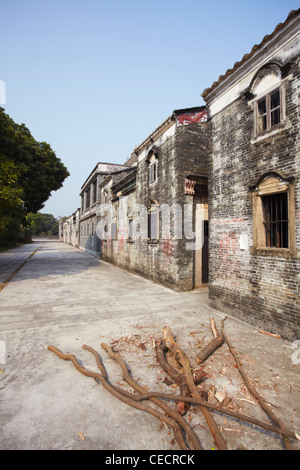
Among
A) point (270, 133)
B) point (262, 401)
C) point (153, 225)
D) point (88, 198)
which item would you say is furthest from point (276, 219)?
point (88, 198)

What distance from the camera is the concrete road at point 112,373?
7.76 feet

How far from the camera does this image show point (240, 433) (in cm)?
242

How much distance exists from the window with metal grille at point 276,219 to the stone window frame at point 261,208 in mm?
93

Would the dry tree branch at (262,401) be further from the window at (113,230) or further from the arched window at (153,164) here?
the window at (113,230)

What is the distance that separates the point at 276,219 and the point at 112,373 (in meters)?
4.55

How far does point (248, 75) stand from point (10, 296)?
31.1 feet

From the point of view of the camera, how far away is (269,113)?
5.18 m

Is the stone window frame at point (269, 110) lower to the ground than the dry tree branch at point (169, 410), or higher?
higher

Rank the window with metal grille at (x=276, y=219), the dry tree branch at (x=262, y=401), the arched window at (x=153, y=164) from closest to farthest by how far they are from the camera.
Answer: the dry tree branch at (x=262, y=401) → the window with metal grille at (x=276, y=219) → the arched window at (x=153, y=164)

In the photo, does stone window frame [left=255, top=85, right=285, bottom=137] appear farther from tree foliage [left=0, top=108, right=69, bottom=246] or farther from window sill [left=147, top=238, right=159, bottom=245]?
tree foliage [left=0, top=108, right=69, bottom=246]

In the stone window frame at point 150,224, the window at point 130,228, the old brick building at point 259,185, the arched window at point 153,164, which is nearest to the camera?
the old brick building at point 259,185

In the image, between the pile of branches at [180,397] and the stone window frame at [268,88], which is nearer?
the pile of branches at [180,397]

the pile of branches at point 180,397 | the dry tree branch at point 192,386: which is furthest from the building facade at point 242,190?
the dry tree branch at point 192,386

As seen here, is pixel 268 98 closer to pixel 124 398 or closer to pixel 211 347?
pixel 211 347
